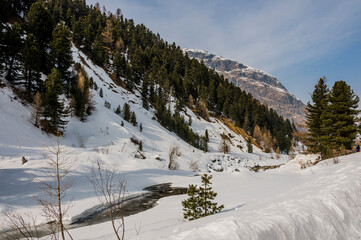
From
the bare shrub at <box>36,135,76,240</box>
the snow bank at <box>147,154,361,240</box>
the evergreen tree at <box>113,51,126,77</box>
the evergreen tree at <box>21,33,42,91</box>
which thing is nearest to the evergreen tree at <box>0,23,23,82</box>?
the evergreen tree at <box>21,33,42,91</box>

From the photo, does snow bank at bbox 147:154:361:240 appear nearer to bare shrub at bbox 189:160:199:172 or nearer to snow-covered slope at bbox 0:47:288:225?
snow-covered slope at bbox 0:47:288:225

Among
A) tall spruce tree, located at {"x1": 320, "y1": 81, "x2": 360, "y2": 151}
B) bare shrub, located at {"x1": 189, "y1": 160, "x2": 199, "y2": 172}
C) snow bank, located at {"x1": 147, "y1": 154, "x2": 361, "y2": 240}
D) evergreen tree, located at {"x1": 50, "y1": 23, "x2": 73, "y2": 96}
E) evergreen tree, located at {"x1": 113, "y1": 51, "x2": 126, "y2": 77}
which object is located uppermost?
evergreen tree, located at {"x1": 113, "y1": 51, "x2": 126, "y2": 77}

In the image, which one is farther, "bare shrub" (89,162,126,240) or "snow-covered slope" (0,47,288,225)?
"snow-covered slope" (0,47,288,225)

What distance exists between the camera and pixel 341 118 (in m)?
20.4

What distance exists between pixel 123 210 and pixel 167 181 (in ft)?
28.1

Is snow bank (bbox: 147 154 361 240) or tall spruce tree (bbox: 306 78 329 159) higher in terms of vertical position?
tall spruce tree (bbox: 306 78 329 159)

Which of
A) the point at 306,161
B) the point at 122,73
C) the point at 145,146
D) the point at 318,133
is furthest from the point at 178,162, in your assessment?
the point at 122,73

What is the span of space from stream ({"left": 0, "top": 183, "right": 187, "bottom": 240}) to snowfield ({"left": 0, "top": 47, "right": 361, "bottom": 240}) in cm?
48

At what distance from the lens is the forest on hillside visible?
25750 millimetres

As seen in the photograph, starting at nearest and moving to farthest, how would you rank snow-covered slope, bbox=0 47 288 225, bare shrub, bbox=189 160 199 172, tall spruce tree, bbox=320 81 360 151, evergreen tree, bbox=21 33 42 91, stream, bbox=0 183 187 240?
stream, bbox=0 183 187 240 → snow-covered slope, bbox=0 47 288 225 → tall spruce tree, bbox=320 81 360 151 → evergreen tree, bbox=21 33 42 91 → bare shrub, bbox=189 160 199 172

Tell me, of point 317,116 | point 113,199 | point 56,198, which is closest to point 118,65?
point 317,116

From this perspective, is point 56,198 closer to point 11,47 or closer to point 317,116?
point 317,116

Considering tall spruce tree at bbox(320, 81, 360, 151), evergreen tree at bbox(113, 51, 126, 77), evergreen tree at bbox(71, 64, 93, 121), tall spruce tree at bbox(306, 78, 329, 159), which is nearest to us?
tall spruce tree at bbox(320, 81, 360, 151)

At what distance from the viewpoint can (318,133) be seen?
23953mm
